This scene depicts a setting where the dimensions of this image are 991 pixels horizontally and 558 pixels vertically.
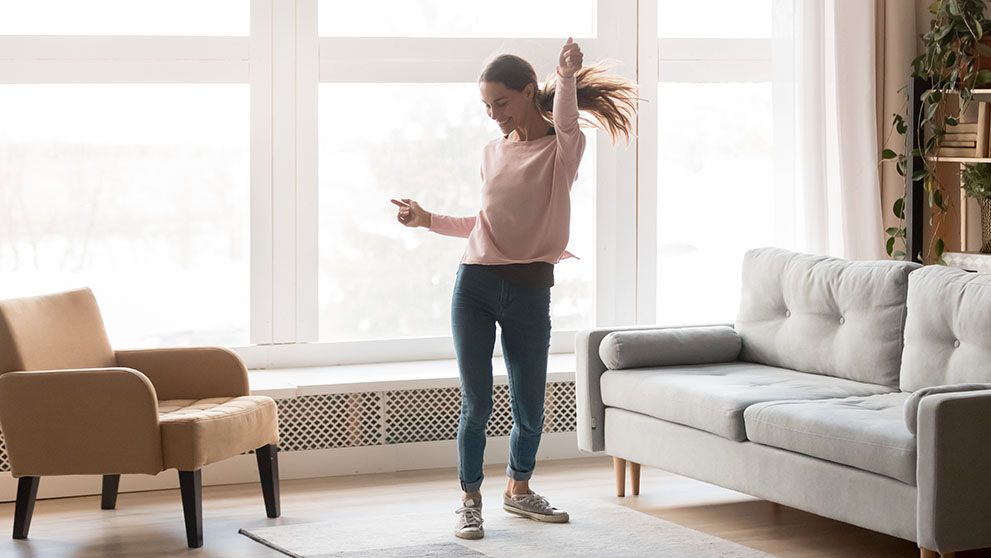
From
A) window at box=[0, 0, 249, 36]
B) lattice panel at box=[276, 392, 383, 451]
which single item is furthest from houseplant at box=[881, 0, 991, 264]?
window at box=[0, 0, 249, 36]

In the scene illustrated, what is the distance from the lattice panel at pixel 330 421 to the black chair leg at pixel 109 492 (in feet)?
2.03

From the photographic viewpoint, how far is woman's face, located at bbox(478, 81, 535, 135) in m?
3.42

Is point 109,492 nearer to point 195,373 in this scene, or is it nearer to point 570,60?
point 195,373

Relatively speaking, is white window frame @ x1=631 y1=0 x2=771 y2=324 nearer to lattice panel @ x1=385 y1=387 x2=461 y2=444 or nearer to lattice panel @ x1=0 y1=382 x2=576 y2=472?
lattice panel @ x1=0 y1=382 x2=576 y2=472

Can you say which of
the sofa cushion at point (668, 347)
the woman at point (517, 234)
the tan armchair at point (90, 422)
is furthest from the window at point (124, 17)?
the sofa cushion at point (668, 347)

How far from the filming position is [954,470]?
291 centimetres

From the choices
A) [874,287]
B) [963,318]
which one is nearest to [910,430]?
[963,318]

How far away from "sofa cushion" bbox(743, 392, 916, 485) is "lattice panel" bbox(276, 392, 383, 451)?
1.54m

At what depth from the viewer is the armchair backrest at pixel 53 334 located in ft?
11.7

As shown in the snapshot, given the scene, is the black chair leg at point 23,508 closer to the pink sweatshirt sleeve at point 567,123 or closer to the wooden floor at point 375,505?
the wooden floor at point 375,505

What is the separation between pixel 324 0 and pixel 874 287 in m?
2.32

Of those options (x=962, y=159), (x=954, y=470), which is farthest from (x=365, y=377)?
(x=962, y=159)

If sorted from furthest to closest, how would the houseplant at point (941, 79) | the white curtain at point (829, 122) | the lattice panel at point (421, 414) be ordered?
1. the white curtain at point (829, 122)
2. the houseplant at point (941, 79)
3. the lattice panel at point (421, 414)

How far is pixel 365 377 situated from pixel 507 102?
1.50 meters
